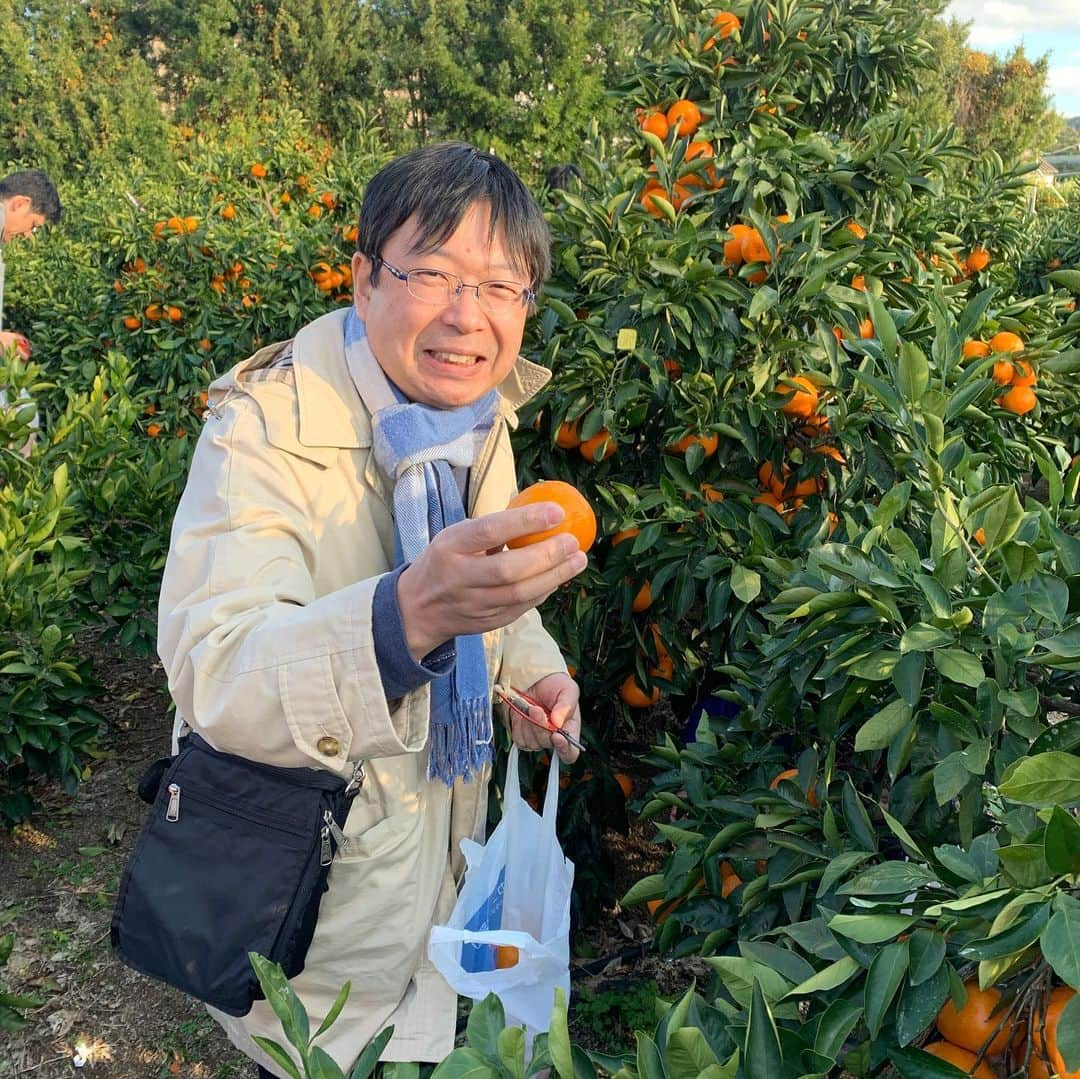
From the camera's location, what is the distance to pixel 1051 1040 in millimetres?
794

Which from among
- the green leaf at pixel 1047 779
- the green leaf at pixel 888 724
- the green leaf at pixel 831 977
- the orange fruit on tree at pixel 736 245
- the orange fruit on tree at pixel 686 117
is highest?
the orange fruit on tree at pixel 686 117

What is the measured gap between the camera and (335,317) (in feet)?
4.78

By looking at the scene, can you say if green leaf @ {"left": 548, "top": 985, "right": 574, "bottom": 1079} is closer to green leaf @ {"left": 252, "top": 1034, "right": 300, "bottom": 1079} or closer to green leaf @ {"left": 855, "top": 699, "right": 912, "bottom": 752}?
green leaf @ {"left": 252, "top": 1034, "right": 300, "bottom": 1079}

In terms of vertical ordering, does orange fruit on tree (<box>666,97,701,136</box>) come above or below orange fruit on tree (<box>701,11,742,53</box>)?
below

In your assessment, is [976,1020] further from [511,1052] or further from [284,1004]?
[284,1004]

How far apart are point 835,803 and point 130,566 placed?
2.28 metres

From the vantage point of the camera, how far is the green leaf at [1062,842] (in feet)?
2.17

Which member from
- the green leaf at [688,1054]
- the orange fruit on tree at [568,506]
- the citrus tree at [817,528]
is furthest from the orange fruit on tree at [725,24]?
the green leaf at [688,1054]

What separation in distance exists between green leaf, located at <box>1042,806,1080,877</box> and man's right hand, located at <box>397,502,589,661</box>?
0.43 metres

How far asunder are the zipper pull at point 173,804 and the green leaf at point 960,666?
0.88 m

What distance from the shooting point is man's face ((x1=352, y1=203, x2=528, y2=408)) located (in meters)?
1.32

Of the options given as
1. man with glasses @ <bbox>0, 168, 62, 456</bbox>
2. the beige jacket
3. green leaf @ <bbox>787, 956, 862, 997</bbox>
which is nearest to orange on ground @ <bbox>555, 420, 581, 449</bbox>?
the beige jacket

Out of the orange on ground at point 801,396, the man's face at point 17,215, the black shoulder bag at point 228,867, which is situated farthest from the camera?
the man's face at point 17,215

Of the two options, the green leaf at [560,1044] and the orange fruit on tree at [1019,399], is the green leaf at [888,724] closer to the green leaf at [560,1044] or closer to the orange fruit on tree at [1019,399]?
the green leaf at [560,1044]
